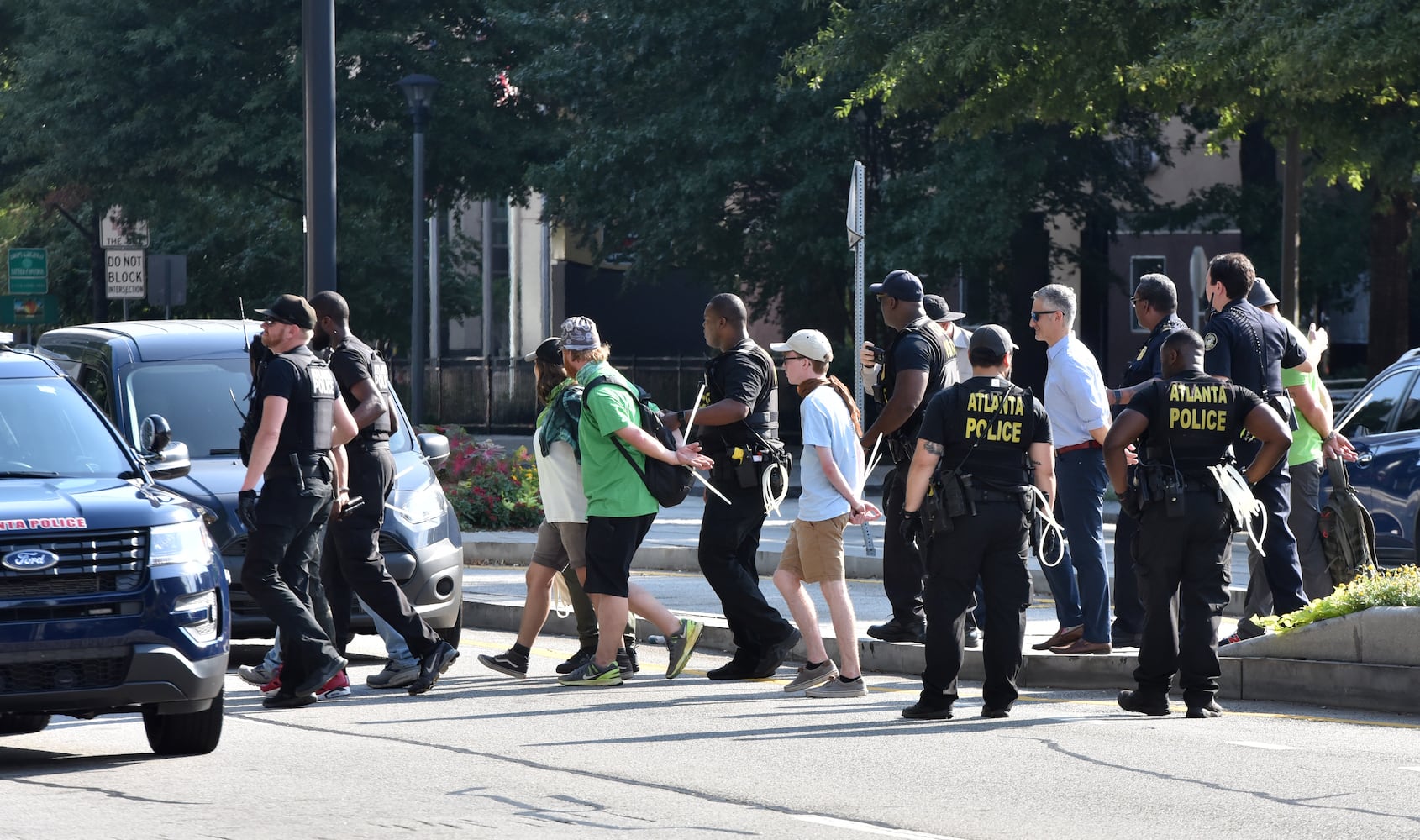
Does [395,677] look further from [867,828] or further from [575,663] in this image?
[867,828]

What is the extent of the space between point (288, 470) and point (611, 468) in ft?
5.19

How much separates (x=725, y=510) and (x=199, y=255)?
2814cm

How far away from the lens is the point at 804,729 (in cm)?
900

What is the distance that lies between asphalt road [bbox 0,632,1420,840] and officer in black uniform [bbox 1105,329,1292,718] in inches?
12.5

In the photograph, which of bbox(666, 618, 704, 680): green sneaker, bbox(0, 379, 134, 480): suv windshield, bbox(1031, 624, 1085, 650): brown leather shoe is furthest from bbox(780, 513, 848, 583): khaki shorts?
bbox(0, 379, 134, 480): suv windshield

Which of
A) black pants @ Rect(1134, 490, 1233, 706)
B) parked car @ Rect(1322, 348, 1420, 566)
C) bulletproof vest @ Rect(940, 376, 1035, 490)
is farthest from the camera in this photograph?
parked car @ Rect(1322, 348, 1420, 566)

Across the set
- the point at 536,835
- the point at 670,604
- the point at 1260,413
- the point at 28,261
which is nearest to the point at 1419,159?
the point at 670,604

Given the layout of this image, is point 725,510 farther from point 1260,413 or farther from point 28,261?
point 28,261

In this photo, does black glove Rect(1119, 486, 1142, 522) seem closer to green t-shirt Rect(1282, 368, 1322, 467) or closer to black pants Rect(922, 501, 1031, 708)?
black pants Rect(922, 501, 1031, 708)

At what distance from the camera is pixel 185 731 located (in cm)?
833

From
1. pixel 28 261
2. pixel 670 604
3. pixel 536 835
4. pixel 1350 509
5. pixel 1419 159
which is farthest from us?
pixel 28 261

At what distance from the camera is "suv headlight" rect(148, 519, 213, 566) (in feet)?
26.0

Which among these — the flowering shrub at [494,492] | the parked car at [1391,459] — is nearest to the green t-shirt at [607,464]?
the parked car at [1391,459]

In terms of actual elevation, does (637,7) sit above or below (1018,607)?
above
